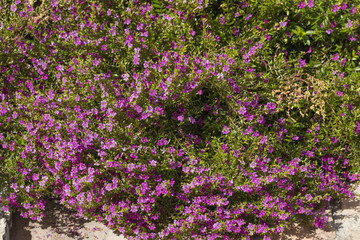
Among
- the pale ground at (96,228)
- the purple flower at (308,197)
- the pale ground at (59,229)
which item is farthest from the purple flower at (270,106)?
the pale ground at (59,229)

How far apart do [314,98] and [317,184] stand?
80 cm

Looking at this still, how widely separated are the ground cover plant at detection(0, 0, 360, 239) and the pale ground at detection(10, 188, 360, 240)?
0.48ft

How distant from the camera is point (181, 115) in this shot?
388 centimetres

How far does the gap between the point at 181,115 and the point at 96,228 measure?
133 centimetres

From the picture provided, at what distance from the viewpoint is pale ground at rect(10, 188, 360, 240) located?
4.04 meters

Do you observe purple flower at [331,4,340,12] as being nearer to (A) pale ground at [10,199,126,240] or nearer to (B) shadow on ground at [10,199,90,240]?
(A) pale ground at [10,199,126,240]

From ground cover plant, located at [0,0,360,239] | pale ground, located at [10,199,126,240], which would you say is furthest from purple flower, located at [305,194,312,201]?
pale ground, located at [10,199,126,240]

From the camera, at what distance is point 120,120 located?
383 cm

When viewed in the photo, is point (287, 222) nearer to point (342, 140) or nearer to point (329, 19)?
point (342, 140)

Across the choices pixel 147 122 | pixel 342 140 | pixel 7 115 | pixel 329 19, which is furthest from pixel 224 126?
pixel 7 115

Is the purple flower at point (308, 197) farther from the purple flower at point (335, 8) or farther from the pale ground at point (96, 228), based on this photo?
the purple flower at point (335, 8)

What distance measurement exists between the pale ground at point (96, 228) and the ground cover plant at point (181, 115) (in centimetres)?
15

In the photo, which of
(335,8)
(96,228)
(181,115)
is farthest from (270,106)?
(96,228)

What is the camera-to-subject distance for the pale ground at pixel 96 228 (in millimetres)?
4035
